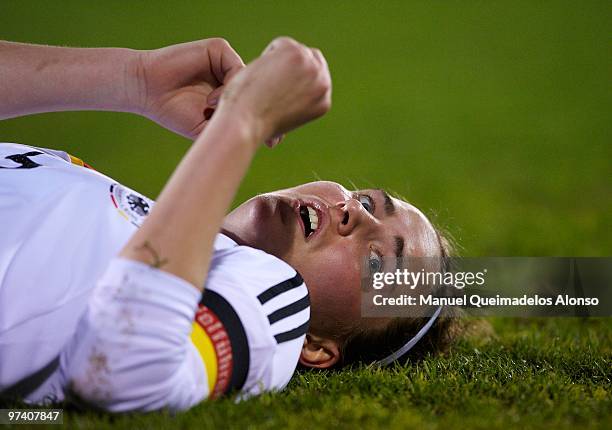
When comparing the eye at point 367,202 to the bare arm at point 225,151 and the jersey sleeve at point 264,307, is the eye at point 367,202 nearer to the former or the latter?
the jersey sleeve at point 264,307

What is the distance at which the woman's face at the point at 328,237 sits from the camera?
241 cm

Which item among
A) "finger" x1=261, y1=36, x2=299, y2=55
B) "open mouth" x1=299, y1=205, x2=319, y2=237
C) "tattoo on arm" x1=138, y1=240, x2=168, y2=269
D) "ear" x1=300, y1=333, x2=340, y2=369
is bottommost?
"ear" x1=300, y1=333, x2=340, y2=369

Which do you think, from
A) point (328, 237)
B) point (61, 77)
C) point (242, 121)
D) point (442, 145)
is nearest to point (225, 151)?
point (242, 121)

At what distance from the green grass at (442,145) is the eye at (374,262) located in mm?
305

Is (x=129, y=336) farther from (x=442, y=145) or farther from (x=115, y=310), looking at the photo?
(x=442, y=145)

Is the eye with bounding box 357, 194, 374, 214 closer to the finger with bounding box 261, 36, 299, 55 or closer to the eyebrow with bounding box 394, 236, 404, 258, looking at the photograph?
the eyebrow with bounding box 394, 236, 404, 258

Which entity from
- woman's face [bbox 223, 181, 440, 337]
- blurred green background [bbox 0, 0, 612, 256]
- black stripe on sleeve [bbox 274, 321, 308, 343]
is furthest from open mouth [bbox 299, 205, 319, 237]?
blurred green background [bbox 0, 0, 612, 256]

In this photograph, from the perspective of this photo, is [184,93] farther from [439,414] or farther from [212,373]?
[439,414]

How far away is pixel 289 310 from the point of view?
2.07 meters

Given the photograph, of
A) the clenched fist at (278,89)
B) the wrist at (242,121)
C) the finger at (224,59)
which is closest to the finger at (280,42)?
the clenched fist at (278,89)

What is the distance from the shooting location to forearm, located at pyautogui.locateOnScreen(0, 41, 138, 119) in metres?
2.36

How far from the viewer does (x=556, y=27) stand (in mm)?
12656

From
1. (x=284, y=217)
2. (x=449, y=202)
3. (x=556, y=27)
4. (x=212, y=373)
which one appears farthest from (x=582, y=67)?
(x=212, y=373)

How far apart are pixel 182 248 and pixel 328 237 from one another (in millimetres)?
821
